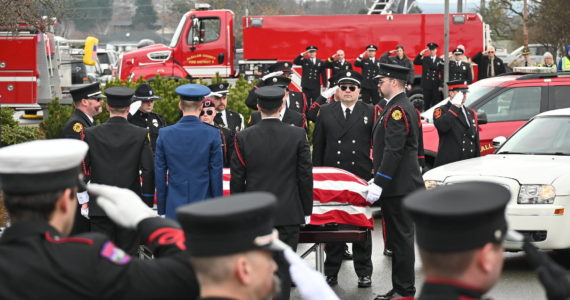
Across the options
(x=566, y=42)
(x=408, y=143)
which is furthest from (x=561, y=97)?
(x=566, y=42)

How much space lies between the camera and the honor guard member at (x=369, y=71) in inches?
910

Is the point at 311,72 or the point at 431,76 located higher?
the point at 311,72

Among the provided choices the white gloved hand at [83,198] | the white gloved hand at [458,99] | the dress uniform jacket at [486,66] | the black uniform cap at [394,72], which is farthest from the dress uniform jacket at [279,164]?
the dress uniform jacket at [486,66]

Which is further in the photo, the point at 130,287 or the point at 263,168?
the point at 263,168

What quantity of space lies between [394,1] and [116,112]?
83.5 feet

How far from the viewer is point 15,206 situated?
320 cm

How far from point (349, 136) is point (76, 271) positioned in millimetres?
6326

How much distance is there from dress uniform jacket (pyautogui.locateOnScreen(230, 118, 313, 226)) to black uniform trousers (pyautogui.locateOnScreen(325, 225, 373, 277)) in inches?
63.6

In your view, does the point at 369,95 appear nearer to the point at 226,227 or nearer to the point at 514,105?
the point at 514,105

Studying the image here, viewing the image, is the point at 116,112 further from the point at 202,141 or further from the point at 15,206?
the point at 15,206

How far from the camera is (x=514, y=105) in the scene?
45.9ft

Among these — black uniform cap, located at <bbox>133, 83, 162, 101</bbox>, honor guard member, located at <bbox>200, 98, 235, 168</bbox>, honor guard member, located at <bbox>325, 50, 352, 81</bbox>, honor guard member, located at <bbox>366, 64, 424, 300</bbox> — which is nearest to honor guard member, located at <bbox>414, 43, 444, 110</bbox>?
honor guard member, located at <bbox>325, 50, 352, 81</bbox>

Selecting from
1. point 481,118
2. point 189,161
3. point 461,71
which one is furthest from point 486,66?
point 189,161

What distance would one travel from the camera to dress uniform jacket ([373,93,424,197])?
25.6 feet
